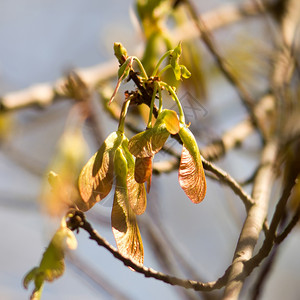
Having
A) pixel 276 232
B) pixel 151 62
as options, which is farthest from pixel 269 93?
pixel 276 232

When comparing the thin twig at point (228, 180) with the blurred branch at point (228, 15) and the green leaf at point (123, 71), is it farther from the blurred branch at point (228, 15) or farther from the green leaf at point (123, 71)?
the blurred branch at point (228, 15)

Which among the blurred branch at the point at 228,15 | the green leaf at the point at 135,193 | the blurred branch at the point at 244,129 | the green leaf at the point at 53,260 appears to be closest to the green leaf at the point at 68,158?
the green leaf at the point at 53,260

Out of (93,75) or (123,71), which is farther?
(93,75)

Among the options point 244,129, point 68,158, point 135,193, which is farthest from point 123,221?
point 244,129

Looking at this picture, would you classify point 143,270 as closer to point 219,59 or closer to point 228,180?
point 228,180

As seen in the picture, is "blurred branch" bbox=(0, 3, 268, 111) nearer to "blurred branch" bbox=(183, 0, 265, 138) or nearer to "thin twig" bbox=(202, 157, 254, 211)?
"blurred branch" bbox=(183, 0, 265, 138)

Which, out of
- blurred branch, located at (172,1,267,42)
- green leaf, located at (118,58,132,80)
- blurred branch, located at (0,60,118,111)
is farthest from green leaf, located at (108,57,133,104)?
blurred branch, located at (172,1,267,42)

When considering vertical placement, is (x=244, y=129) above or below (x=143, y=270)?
below
